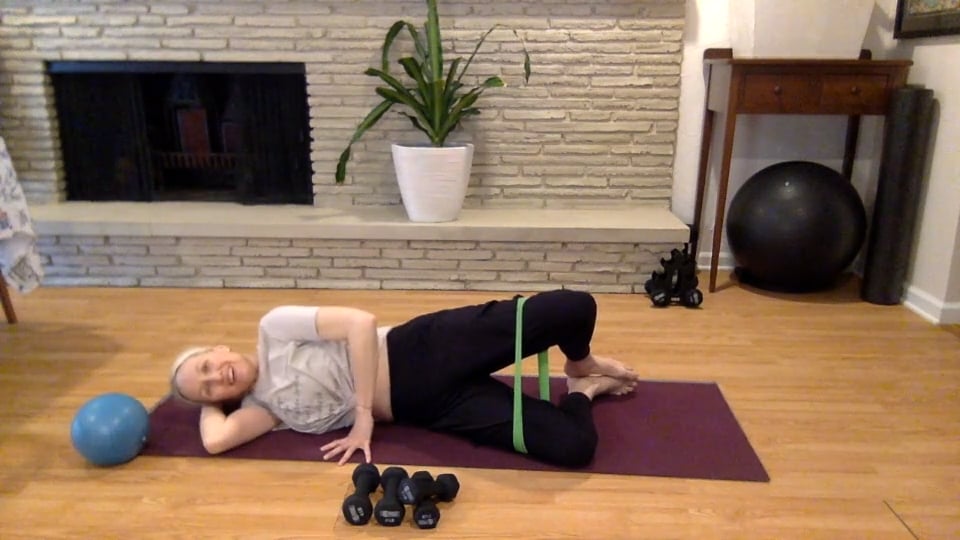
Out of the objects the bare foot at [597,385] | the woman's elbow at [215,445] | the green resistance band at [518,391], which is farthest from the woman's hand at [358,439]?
the bare foot at [597,385]

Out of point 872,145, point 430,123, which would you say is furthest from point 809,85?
point 430,123

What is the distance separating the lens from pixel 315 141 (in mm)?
3330

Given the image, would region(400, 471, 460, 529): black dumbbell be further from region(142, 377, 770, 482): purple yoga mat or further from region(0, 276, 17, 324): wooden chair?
region(0, 276, 17, 324): wooden chair

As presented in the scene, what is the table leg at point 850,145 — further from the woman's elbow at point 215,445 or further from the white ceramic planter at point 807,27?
the woman's elbow at point 215,445

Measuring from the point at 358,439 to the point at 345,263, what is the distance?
1.41 m

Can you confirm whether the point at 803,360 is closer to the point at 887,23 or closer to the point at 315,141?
the point at 887,23

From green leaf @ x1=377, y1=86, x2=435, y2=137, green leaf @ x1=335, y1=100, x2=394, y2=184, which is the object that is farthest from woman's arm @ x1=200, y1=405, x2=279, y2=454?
green leaf @ x1=377, y1=86, x2=435, y2=137

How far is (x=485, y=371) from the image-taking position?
1.86 meters

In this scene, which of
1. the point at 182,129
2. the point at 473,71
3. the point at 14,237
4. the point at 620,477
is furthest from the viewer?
the point at 182,129

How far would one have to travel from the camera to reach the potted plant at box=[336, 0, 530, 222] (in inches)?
117

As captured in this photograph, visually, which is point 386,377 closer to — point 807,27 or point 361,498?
point 361,498

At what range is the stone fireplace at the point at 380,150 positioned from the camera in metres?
3.08

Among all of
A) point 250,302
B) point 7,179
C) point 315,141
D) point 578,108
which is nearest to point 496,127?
point 578,108

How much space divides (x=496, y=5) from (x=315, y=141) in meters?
0.97
